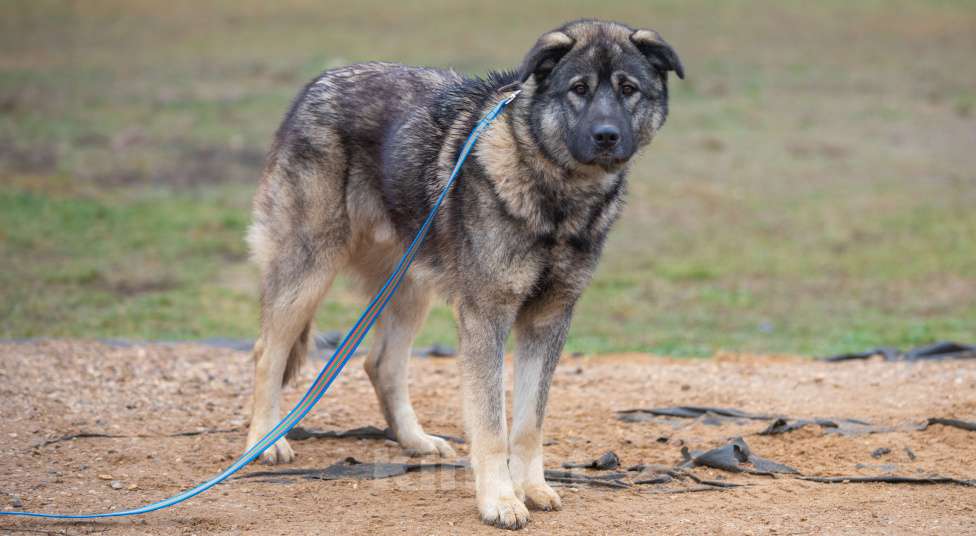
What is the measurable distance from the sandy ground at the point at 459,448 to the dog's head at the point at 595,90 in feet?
5.65

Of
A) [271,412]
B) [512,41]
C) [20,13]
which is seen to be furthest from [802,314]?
[20,13]

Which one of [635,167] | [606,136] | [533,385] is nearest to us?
[606,136]

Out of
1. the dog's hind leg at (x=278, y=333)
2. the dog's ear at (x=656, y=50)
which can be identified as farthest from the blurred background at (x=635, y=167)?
the dog's ear at (x=656, y=50)

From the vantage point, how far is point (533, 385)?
18.9 feet

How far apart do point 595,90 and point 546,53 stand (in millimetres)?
279

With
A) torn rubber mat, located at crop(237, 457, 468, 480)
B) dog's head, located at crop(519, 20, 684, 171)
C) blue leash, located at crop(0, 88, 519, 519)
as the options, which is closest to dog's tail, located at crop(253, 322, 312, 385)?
blue leash, located at crop(0, 88, 519, 519)

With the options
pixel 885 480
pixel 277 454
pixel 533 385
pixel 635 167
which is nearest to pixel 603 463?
pixel 533 385

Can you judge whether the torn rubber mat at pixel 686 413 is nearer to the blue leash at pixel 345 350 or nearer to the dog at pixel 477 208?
the dog at pixel 477 208

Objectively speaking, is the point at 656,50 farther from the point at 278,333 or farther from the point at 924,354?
the point at 924,354

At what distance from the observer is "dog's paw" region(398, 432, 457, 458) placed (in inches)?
263

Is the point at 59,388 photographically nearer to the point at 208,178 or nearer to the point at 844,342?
the point at 844,342

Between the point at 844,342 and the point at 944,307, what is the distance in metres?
1.97

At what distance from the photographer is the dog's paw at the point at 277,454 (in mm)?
6438

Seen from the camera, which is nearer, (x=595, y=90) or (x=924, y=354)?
(x=595, y=90)
